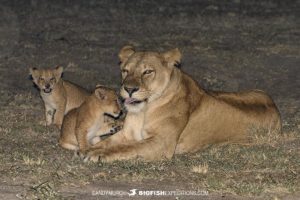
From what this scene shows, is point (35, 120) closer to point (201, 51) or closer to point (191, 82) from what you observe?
point (191, 82)

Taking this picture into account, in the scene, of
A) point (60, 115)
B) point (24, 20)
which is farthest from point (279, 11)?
point (60, 115)

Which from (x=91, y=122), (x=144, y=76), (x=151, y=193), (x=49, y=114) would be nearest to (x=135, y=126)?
(x=144, y=76)

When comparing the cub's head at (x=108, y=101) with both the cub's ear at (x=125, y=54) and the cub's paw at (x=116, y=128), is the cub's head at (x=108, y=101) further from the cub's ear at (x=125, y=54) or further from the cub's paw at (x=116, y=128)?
the cub's ear at (x=125, y=54)

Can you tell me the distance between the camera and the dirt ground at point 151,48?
552cm

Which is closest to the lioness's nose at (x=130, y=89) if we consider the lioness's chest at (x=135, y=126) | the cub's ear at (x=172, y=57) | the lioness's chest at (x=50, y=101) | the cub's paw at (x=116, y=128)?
the lioness's chest at (x=135, y=126)

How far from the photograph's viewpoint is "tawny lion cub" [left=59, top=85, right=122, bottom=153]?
6980 millimetres

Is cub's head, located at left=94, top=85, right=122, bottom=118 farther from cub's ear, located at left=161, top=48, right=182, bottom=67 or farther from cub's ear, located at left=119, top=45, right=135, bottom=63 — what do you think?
cub's ear, located at left=161, top=48, right=182, bottom=67

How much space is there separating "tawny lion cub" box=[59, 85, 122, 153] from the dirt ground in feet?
0.53

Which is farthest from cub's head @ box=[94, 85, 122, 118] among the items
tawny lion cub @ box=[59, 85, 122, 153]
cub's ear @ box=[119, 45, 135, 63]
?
cub's ear @ box=[119, 45, 135, 63]

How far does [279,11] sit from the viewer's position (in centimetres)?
1900

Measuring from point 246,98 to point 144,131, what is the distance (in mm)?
1051

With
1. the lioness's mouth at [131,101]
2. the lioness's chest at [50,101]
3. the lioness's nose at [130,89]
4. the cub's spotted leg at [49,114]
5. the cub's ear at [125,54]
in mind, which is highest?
the cub's ear at [125,54]

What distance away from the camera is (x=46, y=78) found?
8.89 m

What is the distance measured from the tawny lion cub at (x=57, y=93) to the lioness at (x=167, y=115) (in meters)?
1.98
